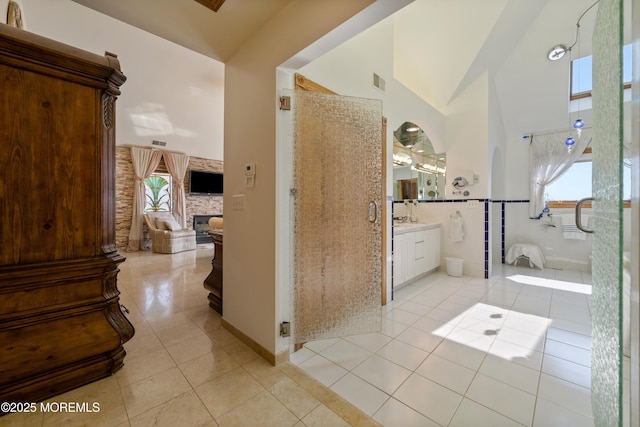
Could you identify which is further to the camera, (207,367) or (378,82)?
(378,82)

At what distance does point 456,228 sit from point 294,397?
3612 mm

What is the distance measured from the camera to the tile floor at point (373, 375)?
1311mm

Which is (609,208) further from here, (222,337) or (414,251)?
(414,251)

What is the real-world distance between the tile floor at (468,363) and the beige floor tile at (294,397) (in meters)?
0.18

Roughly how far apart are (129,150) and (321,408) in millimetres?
7511

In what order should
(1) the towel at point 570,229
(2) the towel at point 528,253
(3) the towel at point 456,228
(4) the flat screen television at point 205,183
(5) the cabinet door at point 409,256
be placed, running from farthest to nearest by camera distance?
(4) the flat screen television at point 205,183, (2) the towel at point 528,253, (1) the towel at point 570,229, (3) the towel at point 456,228, (5) the cabinet door at point 409,256

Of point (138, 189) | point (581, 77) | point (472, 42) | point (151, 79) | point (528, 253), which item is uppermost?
point (151, 79)

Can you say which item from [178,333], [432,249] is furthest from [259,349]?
[432,249]

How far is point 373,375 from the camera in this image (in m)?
1.65

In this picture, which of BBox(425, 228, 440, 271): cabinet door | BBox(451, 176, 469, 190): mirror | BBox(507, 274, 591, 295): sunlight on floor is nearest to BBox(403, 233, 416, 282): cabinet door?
BBox(425, 228, 440, 271): cabinet door

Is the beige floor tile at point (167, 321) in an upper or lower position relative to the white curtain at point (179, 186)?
lower

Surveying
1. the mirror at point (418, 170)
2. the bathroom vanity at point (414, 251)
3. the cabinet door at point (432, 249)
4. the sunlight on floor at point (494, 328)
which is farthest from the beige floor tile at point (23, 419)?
the mirror at point (418, 170)

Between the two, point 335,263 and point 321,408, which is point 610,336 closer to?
point 321,408

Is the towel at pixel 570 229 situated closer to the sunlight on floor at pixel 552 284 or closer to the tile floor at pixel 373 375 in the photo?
the sunlight on floor at pixel 552 284
